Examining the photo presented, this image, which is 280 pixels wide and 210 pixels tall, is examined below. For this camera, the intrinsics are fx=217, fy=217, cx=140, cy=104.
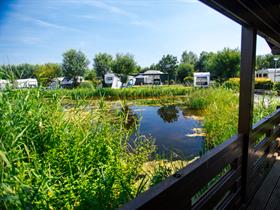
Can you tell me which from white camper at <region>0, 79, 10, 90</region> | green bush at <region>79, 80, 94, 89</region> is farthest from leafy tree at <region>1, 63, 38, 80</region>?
green bush at <region>79, 80, 94, 89</region>

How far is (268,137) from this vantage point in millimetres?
2570

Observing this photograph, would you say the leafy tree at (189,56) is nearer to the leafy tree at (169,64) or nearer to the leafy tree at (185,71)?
the leafy tree at (169,64)

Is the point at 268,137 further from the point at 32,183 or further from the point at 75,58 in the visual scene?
the point at 75,58

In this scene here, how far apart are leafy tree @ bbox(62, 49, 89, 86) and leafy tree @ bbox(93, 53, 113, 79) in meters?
4.76

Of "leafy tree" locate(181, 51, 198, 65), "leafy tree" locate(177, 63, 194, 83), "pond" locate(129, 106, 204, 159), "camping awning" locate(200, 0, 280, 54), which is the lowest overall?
"pond" locate(129, 106, 204, 159)

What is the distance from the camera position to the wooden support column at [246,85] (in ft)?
5.53

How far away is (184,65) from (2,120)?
33.5 metres

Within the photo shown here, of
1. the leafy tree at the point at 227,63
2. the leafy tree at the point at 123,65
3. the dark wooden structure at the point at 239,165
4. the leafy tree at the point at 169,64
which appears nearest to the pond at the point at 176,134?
the dark wooden structure at the point at 239,165

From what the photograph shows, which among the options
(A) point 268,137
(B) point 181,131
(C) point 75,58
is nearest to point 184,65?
(C) point 75,58

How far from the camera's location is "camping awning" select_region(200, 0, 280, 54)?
1.21m

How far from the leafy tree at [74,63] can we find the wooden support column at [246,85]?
68.5ft

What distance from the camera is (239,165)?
1.80 metres

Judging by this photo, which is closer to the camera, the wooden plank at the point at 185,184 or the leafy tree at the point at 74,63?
the wooden plank at the point at 185,184

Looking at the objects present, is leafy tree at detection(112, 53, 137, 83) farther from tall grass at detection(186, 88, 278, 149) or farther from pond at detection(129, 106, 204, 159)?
tall grass at detection(186, 88, 278, 149)
